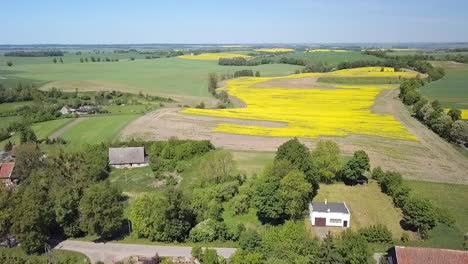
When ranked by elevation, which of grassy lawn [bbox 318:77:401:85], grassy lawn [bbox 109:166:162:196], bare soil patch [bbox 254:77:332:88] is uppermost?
grassy lawn [bbox 318:77:401:85]

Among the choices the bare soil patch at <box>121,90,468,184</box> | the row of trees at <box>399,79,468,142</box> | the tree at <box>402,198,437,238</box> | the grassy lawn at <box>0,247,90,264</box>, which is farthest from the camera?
the row of trees at <box>399,79,468,142</box>

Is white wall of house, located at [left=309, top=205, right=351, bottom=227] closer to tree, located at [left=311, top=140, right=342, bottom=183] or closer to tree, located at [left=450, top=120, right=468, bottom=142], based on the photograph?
tree, located at [left=311, top=140, right=342, bottom=183]

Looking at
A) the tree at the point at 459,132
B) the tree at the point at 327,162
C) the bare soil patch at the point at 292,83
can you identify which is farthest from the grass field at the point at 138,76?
the tree at the point at 327,162

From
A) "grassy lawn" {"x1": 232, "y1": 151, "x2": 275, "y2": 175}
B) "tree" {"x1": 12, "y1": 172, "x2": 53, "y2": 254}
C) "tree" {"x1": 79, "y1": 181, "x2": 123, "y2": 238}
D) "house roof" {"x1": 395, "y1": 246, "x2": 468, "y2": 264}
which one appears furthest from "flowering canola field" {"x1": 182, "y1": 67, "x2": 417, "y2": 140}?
"house roof" {"x1": 395, "y1": 246, "x2": 468, "y2": 264}

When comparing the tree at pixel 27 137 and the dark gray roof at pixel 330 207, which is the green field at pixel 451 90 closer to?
the dark gray roof at pixel 330 207

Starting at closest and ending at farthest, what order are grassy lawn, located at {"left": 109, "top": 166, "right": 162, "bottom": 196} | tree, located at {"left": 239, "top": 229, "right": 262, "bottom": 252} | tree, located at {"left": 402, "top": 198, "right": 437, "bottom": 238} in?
tree, located at {"left": 239, "top": 229, "right": 262, "bottom": 252}
tree, located at {"left": 402, "top": 198, "right": 437, "bottom": 238}
grassy lawn, located at {"left": 109, "top": 166, "right": 162, "bottom": 196}

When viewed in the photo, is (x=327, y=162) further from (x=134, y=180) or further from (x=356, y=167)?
(x=134, y=180)
